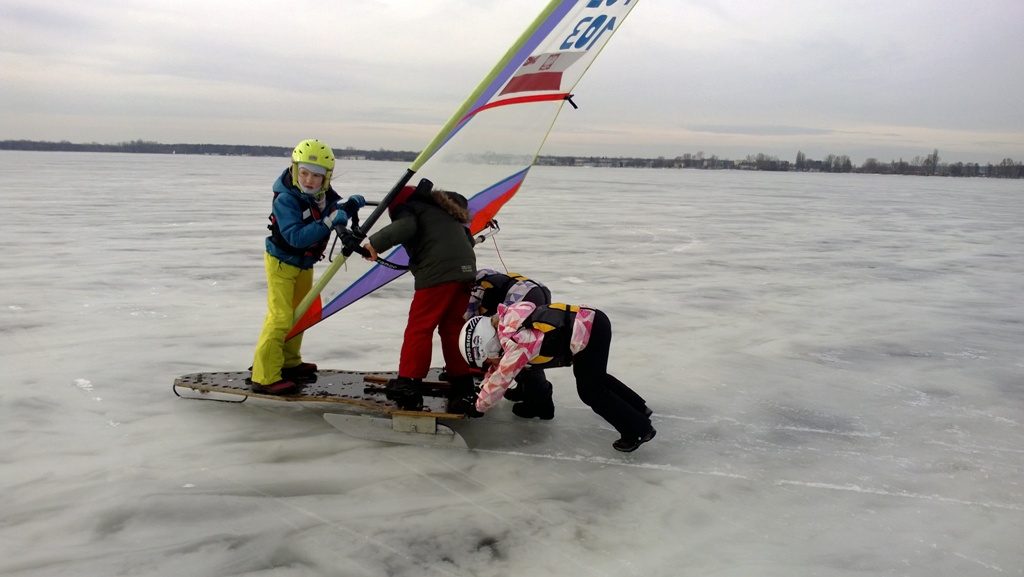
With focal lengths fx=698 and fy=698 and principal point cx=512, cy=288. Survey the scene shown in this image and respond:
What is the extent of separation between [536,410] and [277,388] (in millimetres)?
1374

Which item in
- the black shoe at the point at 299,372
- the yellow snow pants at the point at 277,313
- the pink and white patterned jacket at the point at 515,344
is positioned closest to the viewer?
the pink and white patterned jacket at the point at 515,344

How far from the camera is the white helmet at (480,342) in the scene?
3.26m

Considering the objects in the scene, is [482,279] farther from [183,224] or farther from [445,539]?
[183,224]

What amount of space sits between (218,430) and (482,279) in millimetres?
1532

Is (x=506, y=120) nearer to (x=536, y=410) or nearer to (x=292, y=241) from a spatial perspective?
(x=292, y=241)

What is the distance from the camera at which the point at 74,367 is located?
425 cm

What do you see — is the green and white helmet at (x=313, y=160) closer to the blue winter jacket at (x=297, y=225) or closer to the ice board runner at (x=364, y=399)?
the blue winter jacket at (x=297, y=225)

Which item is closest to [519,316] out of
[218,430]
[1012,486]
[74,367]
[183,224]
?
[218,430]

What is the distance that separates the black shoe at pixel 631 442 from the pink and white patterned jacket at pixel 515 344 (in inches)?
20.9

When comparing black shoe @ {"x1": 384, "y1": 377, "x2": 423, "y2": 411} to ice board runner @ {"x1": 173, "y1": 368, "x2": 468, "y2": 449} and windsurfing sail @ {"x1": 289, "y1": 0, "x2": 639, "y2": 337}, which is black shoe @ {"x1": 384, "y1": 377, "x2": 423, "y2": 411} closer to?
ice board runner @ {"x1": 173, "y1": 368, "x2": 468, "y2": 449}

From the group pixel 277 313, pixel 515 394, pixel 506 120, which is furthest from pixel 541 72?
pixel 277 313

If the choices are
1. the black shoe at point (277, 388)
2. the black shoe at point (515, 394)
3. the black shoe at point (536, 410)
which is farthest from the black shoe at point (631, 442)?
the black shoe at point (277, 388)

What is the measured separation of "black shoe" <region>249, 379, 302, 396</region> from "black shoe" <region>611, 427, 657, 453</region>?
1.69m

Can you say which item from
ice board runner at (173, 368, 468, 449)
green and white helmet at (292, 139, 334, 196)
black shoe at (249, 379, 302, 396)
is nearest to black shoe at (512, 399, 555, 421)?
ice board runner at (173, 368, 468, 449)
